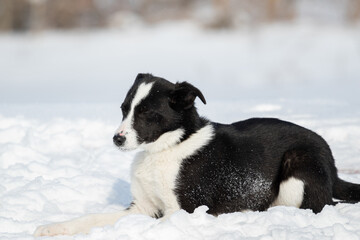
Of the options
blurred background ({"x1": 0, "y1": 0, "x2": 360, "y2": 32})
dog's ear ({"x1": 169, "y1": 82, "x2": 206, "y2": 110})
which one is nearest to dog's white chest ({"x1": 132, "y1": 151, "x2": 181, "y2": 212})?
dog's ear ({"x1": 169, "y1": 82, "x2": 206, "y2": 110})

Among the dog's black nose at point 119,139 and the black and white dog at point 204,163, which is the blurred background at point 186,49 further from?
the dog's black nose at point 119,139

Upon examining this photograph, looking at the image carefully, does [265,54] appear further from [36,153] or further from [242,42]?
[36,153]

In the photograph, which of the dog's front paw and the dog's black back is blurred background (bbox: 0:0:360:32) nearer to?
the dog's black back

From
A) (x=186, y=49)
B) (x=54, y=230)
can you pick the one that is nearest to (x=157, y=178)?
(x=54, y=230)

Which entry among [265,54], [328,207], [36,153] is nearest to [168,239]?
[328,207]

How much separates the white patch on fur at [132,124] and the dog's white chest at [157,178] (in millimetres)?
234

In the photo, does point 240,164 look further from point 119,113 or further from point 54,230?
point 119,113

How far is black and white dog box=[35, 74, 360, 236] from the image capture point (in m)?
4.25

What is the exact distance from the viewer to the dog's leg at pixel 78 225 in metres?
3.97

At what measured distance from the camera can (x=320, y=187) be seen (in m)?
4.30

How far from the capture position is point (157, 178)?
429cm

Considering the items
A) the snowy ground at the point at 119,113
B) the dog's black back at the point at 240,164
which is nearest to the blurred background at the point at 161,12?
the snowy ground at the point at 119,113

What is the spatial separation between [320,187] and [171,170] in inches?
46.1

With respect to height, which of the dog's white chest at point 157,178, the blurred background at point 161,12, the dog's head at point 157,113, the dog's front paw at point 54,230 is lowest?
the blurred background at point 161,12
